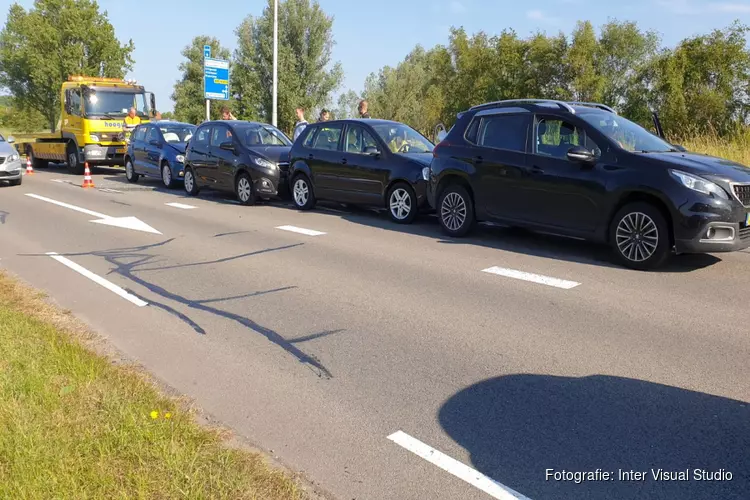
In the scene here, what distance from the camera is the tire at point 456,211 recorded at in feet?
32.2

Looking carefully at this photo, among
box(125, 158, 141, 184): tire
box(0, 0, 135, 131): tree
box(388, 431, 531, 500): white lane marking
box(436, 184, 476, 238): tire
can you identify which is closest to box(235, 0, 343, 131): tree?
box(0, 0, 135, 131): tree

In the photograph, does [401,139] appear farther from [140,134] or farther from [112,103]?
[112,103]

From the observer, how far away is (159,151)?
18.9m

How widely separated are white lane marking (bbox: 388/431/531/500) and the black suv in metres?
4.94

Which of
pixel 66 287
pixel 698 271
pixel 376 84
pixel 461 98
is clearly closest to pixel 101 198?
pixel 66 287

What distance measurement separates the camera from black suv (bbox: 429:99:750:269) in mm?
7324

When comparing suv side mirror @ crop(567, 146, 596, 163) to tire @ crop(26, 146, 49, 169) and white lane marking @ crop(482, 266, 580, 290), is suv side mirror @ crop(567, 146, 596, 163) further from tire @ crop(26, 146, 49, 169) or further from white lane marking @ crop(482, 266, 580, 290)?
tire @ crop(26, 146, 49, 169)

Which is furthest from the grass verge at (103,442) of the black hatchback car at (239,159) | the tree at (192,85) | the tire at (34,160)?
the tree at (192,85)

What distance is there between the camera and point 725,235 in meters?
7.27

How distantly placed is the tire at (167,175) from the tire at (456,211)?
10686 millimetres

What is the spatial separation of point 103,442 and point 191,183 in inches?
543

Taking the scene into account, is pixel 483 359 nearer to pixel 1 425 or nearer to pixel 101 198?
pixel 1 425

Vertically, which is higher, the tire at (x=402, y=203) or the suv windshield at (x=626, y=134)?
the suv windshield at (x=626, y=134)

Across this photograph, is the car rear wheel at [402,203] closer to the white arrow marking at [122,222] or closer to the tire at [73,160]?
the white arrow marking at [122,222]
